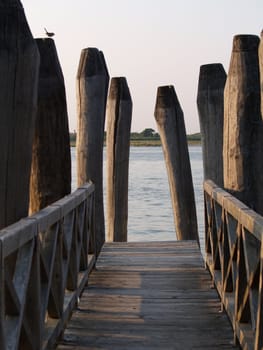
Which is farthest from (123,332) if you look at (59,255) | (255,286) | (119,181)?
(119,181)

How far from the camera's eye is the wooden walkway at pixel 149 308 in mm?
4270

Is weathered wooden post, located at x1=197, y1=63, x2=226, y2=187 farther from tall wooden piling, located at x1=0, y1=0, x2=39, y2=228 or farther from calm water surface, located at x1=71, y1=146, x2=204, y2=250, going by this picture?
calm water surface, located at x1=71, y1=146, x2=204, y2=250

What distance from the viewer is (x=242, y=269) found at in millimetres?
3791

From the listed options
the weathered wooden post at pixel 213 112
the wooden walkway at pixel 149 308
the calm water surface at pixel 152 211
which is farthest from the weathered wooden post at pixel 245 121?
the calm water surface at pixel 152 211

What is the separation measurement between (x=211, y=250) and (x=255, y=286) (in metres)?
2.81

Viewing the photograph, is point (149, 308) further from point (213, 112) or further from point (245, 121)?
point (213, 112)

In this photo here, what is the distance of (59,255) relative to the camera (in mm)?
4227

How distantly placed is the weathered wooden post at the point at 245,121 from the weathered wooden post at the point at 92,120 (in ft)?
9.36

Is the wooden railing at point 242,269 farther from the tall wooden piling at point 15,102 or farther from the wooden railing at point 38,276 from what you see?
the tall wooden piling at point 15,102

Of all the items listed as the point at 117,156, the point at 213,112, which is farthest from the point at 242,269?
the point at 117,156

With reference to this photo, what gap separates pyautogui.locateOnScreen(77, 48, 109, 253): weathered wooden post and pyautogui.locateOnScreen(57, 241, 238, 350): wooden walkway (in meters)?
0.87

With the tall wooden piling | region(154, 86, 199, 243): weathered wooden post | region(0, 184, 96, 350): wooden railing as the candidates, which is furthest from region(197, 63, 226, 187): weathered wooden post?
the tall wooden piling

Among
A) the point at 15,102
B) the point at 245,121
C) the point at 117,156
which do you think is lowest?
the point at 117,156

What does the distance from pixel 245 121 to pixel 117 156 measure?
4.40 metres
